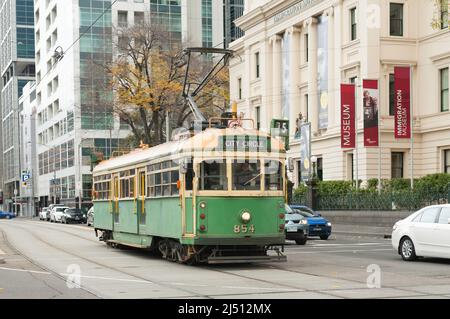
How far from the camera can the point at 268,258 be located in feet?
55.3

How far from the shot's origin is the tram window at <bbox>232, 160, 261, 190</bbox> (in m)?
16.6

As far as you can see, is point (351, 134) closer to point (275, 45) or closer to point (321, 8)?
point (321, 8)

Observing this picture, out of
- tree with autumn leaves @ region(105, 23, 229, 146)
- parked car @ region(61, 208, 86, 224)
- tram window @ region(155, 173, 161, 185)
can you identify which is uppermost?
tree with autumn leaves @ region(105, 23, 229, 146)

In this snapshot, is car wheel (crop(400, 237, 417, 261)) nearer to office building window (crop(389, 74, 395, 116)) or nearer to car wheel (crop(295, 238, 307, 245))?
car wheel (crop(295, 238, 307, 245))

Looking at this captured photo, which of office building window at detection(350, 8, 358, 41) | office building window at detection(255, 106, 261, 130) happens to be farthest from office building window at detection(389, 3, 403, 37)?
office building window at detection(255, 106, 261, 130)

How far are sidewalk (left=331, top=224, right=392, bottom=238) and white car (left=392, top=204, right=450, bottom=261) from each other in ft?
41.2

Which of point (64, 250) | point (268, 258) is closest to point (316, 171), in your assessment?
point (64, 250)

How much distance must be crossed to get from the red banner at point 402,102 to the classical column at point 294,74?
45.5 ft

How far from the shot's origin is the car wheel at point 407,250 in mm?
18609

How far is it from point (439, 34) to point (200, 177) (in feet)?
105

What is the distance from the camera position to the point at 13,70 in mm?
128000

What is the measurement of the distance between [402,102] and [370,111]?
7.23 feet

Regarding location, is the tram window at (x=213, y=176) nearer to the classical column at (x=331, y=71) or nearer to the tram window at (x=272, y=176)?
the tram window at (x=272, y=176)

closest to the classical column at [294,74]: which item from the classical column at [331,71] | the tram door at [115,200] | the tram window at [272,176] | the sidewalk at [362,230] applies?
the classical column at [331,71]
